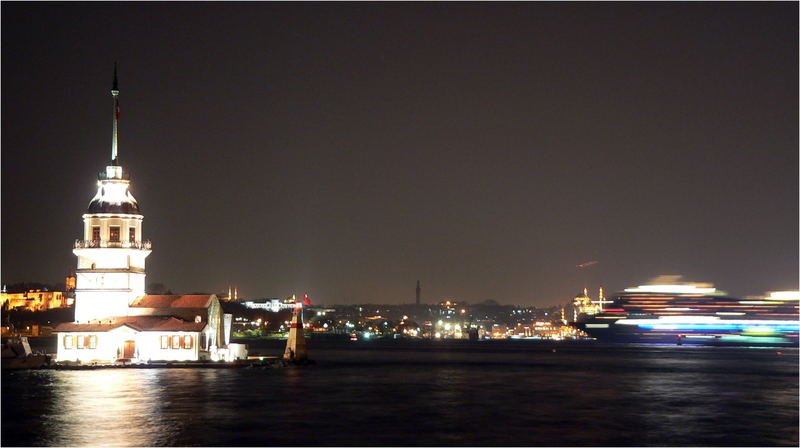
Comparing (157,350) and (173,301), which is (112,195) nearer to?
(173,301)

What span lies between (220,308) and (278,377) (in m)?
12.1

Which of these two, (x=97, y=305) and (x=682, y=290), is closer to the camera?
(x=97, y=305)

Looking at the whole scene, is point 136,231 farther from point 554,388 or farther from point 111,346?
point 554,388

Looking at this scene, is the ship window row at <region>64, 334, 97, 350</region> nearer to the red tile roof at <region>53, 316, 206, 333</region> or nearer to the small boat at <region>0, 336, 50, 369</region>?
the red tile roof at <region>53, 316, 206, 333</region>

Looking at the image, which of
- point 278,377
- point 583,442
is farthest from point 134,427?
point 278,377

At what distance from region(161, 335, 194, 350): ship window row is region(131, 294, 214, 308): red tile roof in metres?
2.63

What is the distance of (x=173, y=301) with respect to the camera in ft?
263

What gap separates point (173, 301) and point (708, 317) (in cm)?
13303

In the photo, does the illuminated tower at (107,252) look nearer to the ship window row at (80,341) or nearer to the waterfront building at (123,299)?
the waterfront building at (123,299)

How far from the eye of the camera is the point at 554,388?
6812cm

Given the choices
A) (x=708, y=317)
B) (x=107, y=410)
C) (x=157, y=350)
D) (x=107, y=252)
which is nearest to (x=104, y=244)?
(x=107, y=252)

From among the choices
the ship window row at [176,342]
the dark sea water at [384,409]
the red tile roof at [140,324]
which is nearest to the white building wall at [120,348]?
the ship window row at [176,342]

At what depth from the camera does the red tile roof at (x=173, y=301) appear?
7950cm

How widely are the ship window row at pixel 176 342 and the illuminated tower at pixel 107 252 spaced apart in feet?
15.1
